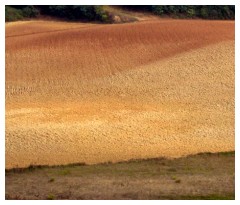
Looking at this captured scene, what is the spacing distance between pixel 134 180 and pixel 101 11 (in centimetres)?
4425

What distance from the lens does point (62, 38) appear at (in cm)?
3881

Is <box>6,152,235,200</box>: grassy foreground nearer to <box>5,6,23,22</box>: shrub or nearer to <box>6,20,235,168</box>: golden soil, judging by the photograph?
<box>6,20,235,168</box>: golden soil

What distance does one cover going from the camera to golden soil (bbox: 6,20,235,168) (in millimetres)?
21484

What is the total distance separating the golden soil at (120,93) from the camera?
21.5 meters

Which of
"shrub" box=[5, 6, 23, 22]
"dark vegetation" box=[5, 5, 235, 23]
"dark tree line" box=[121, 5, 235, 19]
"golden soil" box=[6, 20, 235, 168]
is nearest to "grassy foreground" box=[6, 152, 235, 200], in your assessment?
"golden soil" box=[6, 20, 235, 168]

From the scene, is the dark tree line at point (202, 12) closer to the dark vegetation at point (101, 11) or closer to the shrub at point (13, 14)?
the dark vegetation at point (101, 11)

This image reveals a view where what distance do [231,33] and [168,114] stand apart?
1453 cm

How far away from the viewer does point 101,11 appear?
2318 inches

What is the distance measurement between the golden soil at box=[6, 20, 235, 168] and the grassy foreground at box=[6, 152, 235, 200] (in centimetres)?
105

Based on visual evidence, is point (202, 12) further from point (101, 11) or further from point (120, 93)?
point (120, 93)

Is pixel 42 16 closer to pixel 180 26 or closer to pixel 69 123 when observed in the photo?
pixel 180 26

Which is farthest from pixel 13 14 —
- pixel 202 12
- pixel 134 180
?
pixel 134 180

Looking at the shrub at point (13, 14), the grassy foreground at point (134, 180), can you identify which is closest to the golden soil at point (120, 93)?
the grassy foreground at point (134, 180)

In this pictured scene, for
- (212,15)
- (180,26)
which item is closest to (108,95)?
(180,26)
